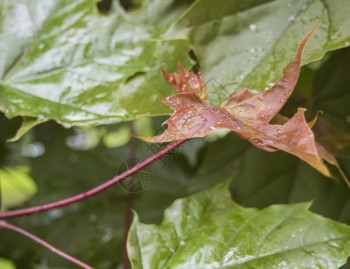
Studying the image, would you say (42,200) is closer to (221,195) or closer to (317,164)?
(221,195)

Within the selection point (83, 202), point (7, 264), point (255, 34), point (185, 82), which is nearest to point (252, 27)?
point (255, 34)

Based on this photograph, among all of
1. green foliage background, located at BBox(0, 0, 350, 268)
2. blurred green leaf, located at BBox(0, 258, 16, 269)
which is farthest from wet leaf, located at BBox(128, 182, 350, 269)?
blurred green leaf, located at BBox(0, 258, 16, 269)

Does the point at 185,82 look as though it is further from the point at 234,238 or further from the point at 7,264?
the point at 7,264

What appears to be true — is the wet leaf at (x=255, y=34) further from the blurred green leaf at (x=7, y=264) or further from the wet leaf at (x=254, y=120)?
the blurred green leaf at (x=7, y=264)

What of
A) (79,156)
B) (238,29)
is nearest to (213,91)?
(238,29)

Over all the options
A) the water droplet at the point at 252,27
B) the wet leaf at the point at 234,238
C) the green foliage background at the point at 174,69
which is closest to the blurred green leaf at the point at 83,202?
the green foliage background at the point at 174,69
